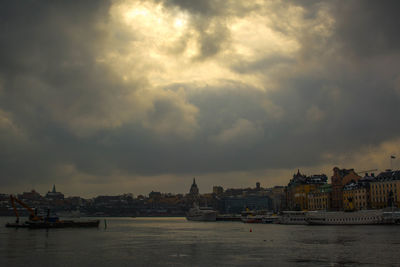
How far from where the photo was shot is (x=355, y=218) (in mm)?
177125

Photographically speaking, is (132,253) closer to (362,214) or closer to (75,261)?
(75,261)

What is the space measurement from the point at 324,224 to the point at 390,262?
5057 inches

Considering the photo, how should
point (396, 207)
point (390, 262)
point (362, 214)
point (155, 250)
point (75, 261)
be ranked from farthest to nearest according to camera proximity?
→ point (396, 207) < point (362, 214) < point (155, 250) < point (75, 261) < point (390, 262)

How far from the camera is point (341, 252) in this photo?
71500mm

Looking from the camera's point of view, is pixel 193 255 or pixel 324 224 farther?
pixel 324 224

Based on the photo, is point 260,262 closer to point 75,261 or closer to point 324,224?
point 75,261

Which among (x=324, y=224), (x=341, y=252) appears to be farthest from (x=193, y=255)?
(x=324, y=224)

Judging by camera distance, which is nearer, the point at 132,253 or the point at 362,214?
the point at 132,253

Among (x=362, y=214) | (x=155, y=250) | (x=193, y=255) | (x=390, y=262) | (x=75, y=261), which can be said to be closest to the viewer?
(x=390, y=262)

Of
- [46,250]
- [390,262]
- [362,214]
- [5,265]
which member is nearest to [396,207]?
[362,214]

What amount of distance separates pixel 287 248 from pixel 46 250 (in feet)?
146

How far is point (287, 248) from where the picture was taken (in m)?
80.4

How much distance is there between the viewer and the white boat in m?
173

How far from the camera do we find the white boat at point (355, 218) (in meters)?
173
